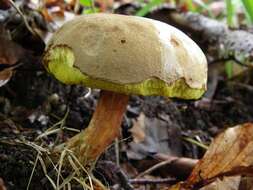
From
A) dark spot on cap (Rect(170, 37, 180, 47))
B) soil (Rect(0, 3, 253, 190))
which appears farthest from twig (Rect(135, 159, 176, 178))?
dark spot on cap (Rect(170, 37, 180, 47))

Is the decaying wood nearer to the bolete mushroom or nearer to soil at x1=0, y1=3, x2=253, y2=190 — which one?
soil at x1=0, y1=3, x2=253, y2=190

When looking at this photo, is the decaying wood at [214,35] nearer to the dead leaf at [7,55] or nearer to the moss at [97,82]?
the moss at [97,82]

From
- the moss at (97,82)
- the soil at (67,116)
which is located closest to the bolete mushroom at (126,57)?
the moss at (97,82)

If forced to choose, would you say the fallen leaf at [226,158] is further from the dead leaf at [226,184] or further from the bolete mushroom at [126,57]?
the bolete mushroom at [126,57]

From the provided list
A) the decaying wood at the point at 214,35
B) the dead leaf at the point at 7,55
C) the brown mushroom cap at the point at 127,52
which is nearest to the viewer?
the brown mushroom cap at the point at 127,52

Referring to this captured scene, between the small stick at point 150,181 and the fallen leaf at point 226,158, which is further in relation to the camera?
the small stick at point 150,181

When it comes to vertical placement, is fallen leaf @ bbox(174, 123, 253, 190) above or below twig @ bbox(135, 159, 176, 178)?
above

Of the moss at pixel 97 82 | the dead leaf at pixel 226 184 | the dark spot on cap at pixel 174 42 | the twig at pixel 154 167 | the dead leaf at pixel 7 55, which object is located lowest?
the twig at pixel 154 167

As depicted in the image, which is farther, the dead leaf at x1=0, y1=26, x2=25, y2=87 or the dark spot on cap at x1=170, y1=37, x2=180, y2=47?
the dead leaf at x1=0, y1=26, x2=25, y2=87

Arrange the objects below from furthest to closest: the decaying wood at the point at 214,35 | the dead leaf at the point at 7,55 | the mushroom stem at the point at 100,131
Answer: the decaying wood at the point at 214,35 → the dead leaf at the point at 7,55 → the mushroom stem at the point at 100,131

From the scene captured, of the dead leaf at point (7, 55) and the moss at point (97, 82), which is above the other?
the moss at point (97, 82)

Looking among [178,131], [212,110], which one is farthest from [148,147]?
[212,110]
